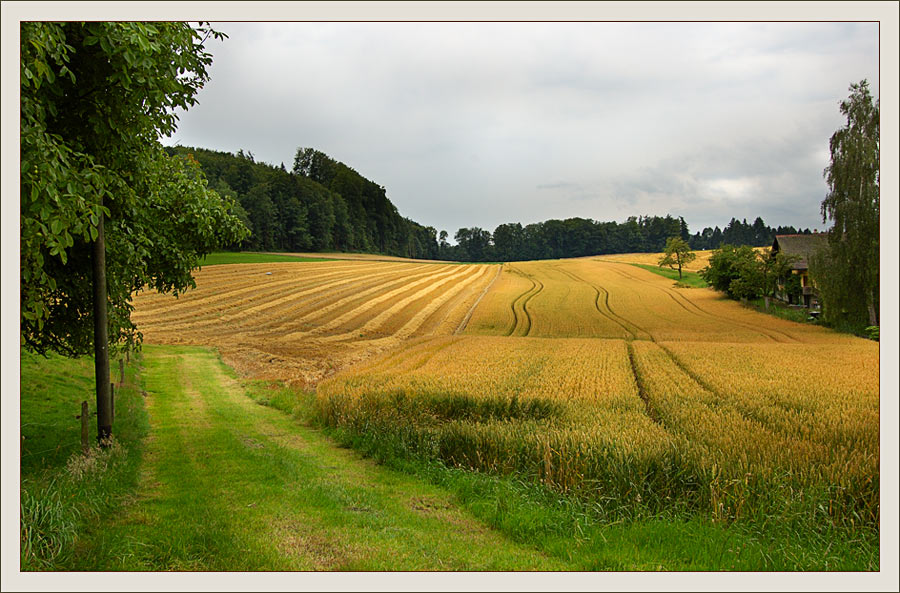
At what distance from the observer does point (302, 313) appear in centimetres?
1373

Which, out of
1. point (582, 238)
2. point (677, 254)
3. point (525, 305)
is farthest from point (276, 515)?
point (677, 254)

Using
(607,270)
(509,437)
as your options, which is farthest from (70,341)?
(607,270)

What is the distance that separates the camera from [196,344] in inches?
479

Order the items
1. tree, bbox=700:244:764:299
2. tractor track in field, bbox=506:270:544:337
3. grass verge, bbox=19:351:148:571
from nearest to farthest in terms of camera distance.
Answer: grass verge, bbox=19:351:148:571 → tree, bbox=700:244:764:299 → tractor track in field, bbox=506:270:544:337

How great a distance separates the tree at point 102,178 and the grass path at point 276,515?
1.98 m

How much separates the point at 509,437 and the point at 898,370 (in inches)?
181

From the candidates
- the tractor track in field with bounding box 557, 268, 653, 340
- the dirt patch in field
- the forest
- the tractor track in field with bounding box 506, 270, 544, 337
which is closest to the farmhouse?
the forest

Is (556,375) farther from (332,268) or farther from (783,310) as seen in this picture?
(783,310)

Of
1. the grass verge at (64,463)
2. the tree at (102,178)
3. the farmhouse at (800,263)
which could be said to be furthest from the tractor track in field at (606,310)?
the grass verge at (64,463)

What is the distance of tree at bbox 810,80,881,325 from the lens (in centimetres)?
840

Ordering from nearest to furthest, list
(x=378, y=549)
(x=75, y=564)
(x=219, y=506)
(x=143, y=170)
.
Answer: (x=75, y=564), (x=378, y=549), (x=219, y=506), (x=143, y=170)

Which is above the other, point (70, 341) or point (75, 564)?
point (70, 341)

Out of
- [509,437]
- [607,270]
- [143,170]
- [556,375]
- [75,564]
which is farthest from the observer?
[607,270]

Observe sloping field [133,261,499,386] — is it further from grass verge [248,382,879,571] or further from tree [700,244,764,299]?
tree [700,244,764,299]
